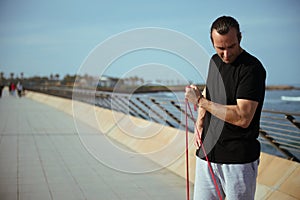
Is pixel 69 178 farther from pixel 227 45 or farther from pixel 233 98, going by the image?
pixel 227 45

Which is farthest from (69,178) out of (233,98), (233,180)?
(233,98)

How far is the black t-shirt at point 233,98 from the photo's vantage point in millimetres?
2348

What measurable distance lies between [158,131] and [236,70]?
14.9 feet

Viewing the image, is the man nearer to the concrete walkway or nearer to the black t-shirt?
the black t-shirt

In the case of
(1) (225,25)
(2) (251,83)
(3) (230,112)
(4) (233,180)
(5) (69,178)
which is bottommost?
(5) (69,178)

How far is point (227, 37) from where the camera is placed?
232 centimetres

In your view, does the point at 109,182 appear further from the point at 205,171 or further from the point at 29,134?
the point at 29,134

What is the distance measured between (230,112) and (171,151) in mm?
3430

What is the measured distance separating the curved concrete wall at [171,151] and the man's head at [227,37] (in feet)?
6.28

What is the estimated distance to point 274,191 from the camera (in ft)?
13.0

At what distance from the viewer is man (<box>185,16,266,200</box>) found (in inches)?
92.3

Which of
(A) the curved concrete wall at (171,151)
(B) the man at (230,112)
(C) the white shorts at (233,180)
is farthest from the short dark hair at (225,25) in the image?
(A) the curved concrete wall at (171,151)

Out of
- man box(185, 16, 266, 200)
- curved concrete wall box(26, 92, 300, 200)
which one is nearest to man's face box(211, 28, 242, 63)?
man box(185, 16, 266, 200)

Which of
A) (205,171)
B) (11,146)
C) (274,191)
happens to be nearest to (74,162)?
(11,146)
